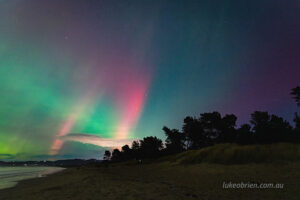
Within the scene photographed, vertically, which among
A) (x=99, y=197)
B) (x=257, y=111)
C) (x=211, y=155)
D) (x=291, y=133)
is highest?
(x=257, y=111)

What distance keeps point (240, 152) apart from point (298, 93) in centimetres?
3452

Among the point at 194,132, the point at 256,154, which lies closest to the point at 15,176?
the point at 256,154

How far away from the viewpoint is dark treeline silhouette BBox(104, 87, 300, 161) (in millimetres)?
40750

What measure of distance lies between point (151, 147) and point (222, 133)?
148ft

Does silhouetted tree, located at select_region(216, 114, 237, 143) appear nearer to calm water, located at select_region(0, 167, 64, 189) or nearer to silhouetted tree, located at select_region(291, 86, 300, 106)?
silhouetted tree, located at select_region(291, 86, 300, 106)

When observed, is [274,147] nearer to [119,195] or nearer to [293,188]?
[293,188]

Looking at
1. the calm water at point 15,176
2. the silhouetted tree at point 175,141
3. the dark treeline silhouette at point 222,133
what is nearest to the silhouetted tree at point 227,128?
the dark treeline silhouette at point 222,133

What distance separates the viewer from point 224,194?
12.5 metres

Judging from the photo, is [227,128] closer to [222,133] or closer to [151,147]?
[222,133]

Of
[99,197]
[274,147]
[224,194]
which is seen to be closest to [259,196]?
[224,194]

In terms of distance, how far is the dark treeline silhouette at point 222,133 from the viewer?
40750 mm

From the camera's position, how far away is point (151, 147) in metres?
113

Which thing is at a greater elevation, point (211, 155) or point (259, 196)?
point (211, 155)

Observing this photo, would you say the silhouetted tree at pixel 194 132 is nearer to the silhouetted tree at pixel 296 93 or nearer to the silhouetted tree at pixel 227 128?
the silhouetted tree at pixel 227 128
